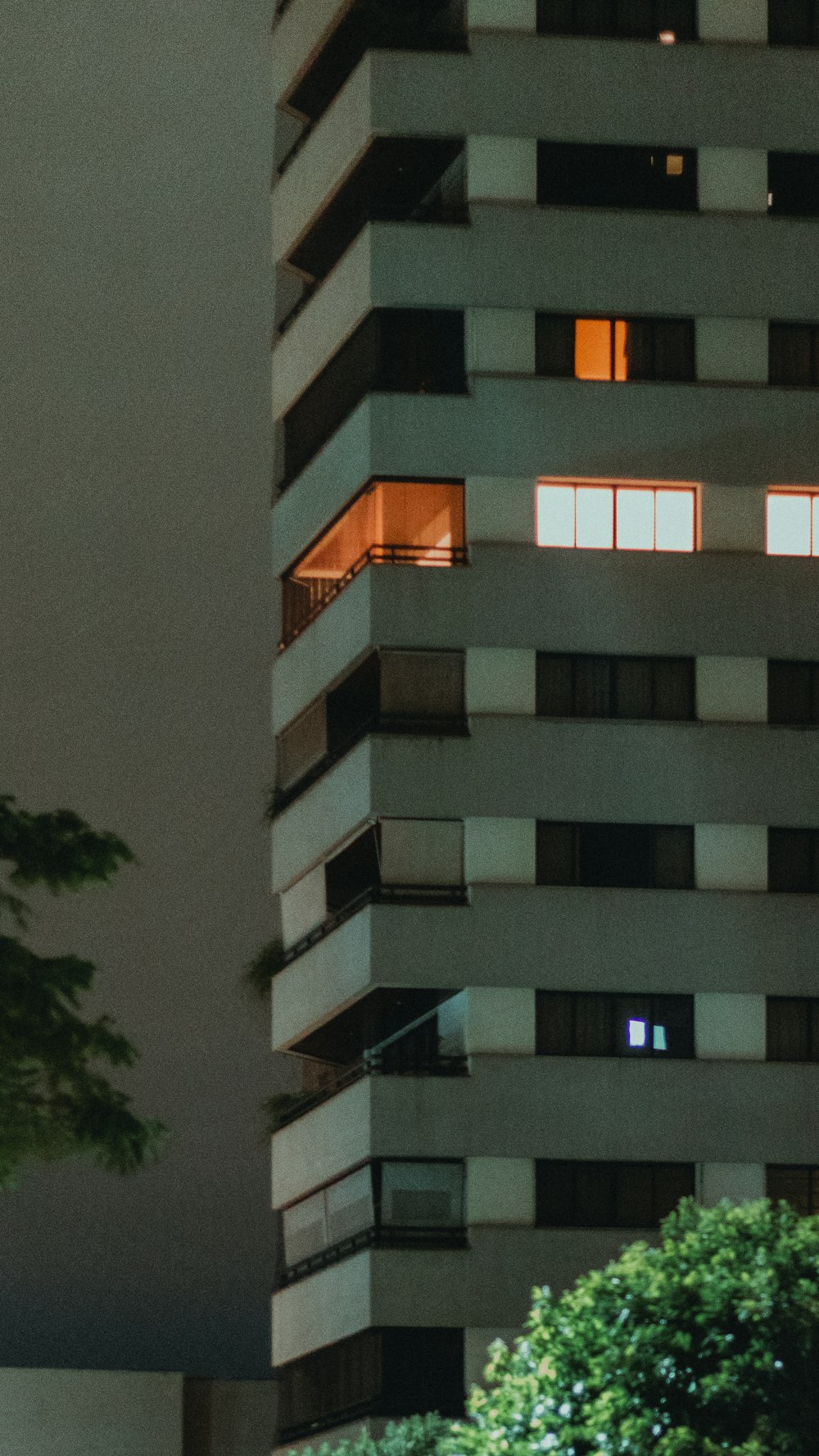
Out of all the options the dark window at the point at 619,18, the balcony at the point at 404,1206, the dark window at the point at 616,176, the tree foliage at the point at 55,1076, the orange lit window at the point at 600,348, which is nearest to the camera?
the tree foliage at the point at 55,1076

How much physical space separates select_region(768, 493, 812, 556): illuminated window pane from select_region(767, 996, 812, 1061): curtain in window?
388 inches

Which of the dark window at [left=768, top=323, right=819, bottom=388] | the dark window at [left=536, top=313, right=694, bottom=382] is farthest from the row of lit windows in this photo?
the dark window at [left=768, top=323, right=819, bottom=388]

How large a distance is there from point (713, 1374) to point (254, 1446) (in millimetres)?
63113

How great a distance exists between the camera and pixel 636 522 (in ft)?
224

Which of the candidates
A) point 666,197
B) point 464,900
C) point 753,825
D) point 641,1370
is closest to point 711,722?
point 753,825

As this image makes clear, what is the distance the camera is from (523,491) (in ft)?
222

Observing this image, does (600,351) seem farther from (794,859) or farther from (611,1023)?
(611,1023)

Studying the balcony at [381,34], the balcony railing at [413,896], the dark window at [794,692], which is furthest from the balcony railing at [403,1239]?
the balcony at [381,34]

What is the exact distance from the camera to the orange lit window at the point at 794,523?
68.6m

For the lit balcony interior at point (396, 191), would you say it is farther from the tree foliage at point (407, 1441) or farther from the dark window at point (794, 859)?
the tree foliage at point (407, 1441)

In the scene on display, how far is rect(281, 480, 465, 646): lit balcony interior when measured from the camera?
223 ft

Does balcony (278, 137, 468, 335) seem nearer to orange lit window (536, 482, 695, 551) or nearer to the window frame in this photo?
the window frame

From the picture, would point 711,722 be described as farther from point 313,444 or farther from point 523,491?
point 313,444

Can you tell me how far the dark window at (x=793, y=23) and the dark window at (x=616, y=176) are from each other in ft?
12.6
